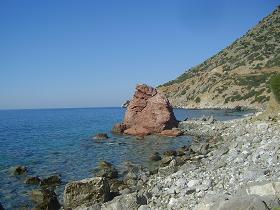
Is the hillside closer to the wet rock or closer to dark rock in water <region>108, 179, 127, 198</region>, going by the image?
the wet rock

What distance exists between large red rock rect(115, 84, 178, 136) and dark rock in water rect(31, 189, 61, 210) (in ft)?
96.7

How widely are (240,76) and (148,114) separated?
72.0 meters

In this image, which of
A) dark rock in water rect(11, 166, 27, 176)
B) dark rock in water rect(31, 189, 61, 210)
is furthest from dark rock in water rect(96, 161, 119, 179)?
dark rock in water rect(11, 166, 27, 176)

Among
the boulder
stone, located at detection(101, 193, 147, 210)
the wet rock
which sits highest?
the boulder

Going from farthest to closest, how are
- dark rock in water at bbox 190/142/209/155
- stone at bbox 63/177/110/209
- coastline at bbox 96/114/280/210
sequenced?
dark rock in water at bbox 190/142/209/155 → stone at bbox 63/177/110/209 → coastline at bbox 96/114/280/210

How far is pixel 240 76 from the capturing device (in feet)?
384

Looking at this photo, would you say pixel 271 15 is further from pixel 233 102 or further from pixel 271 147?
pixel 271 147

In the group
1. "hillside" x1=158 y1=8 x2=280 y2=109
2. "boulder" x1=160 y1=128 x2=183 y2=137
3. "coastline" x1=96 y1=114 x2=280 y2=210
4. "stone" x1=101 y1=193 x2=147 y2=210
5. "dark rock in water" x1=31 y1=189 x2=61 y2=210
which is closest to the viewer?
"coastline" x1=96 y1=114 x2=280 y2=210

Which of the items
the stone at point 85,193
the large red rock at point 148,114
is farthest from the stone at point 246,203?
the large red rock at point 148,114

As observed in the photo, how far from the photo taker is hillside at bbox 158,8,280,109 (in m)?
106

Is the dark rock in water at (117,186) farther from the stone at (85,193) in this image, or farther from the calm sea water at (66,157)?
the calm sea water at (66,157)

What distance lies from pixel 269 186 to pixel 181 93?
12535 cm

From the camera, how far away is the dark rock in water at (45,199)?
19531 mm

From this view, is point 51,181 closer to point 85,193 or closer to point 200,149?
point 85,193
